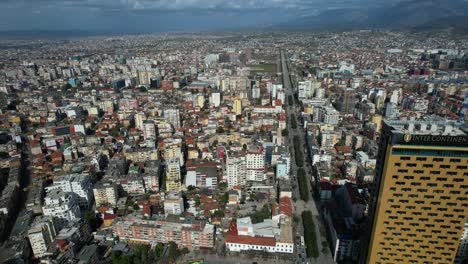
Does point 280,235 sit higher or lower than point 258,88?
lower

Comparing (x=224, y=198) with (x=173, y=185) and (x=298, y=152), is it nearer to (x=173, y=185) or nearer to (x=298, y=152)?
(x=173, y=185)

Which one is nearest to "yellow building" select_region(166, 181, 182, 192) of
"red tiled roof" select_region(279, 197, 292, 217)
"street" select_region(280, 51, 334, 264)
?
"red tiled roof" select_region(279, 197, 292, 217)

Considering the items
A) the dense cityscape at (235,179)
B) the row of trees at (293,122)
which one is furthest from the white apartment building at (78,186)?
the row of trees at (293,122)

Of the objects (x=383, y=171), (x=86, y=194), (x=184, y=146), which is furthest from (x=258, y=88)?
(x=383, y=171)

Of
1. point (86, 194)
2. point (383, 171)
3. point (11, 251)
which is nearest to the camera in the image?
point (383, 171)

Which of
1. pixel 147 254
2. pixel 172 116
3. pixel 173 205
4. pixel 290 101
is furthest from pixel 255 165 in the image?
pixel 290 101

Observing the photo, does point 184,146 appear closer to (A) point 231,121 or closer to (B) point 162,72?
(A) point 231,121

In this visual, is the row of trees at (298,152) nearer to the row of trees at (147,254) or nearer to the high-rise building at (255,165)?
the high-rise building at (255,165)
